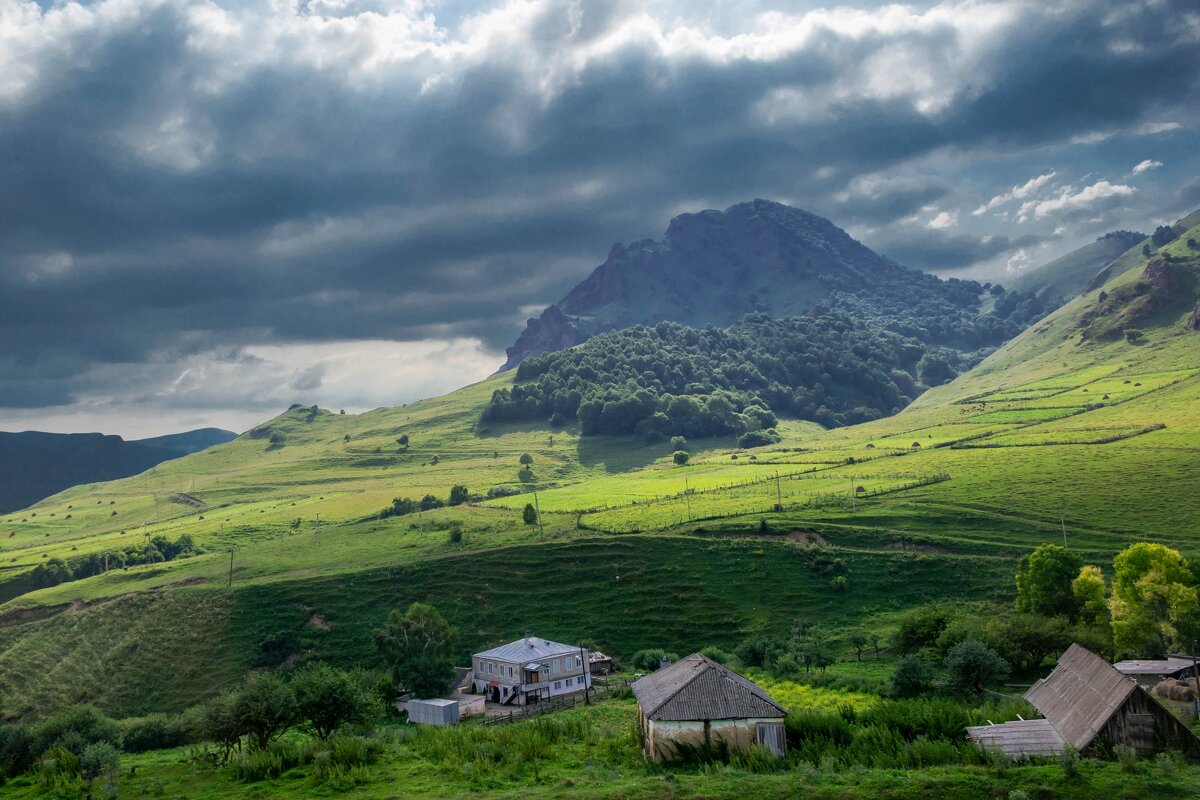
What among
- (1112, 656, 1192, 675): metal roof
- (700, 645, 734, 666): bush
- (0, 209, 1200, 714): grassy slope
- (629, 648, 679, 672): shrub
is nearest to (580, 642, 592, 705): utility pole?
(629, 648, 679, 672): shrub

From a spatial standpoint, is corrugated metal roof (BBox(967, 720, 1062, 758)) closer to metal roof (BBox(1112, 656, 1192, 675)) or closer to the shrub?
metal roof (BBox(1112, 656, 1192, 675))

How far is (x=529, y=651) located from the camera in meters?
69.8

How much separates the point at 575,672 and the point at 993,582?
43.1 meters

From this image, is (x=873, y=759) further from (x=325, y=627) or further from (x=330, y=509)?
(x=330, y=509)

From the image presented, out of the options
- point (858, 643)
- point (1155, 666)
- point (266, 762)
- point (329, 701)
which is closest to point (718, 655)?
point (858, 643)

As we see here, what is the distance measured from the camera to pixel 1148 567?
55.7 m

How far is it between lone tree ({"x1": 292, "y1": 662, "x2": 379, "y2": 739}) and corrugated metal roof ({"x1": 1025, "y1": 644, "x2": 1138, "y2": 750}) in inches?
1371

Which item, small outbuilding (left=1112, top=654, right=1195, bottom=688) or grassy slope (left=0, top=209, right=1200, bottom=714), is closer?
small outbuilding (left=1112, top=654, right=1195, bottom=688)

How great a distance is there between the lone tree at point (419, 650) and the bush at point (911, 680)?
36.4m

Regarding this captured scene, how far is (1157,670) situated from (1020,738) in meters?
24.4

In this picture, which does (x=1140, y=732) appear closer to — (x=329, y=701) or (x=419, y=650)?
(x=329, y=701)

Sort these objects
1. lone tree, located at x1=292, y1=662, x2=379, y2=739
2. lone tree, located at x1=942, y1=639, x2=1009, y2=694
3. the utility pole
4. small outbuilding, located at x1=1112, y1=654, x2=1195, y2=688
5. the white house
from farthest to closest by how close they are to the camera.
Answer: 1. the white house
2. the utility pole
3. small outbuilding, located at x1=1112, y1=654, x2=1195, y2=688
4. lone tree, located at x1=942, y1=639, x2=1009, y2=694
5. lone tree, located at x1=292, y1=662, x2=379, y2=739

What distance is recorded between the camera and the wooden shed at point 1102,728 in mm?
31219

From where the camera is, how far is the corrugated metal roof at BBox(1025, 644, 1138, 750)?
3167cm
